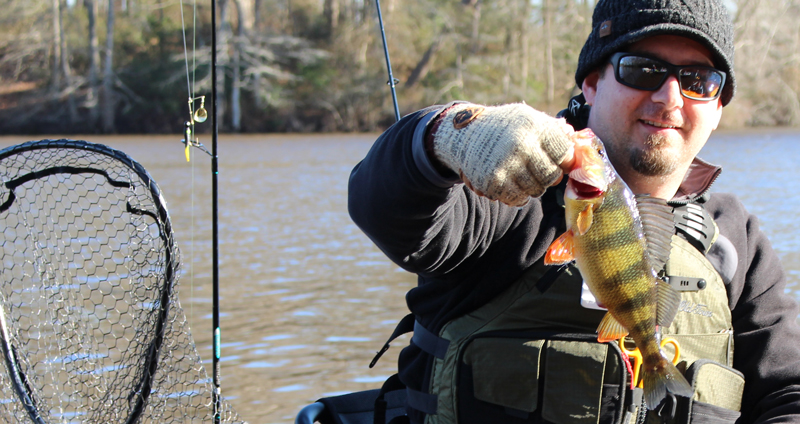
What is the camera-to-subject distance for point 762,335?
270 cm

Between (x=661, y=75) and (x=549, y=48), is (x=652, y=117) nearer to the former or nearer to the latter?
(x=661, y=75)

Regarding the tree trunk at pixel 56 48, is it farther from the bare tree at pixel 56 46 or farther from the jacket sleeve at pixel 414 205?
the jacket sleeve at pixel 414 205

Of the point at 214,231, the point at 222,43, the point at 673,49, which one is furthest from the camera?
the point at 222,43

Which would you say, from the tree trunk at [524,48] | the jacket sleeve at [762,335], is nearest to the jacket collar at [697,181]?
the jacket sleeve at [762,335]

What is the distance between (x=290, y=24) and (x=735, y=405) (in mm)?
39488

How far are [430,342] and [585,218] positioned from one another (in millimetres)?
811

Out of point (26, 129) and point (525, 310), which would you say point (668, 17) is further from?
point (26, 129)

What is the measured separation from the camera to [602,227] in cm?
186

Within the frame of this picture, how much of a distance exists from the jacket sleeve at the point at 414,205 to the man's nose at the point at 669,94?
2.33 ft

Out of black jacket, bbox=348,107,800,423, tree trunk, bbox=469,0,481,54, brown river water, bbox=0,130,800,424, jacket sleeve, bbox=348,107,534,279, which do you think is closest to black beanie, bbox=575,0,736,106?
black jacket, bbox=348,107,800,423

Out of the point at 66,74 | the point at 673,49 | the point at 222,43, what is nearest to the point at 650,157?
the point at 673,49

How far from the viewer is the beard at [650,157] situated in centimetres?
253

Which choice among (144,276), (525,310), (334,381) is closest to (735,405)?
(525,310)

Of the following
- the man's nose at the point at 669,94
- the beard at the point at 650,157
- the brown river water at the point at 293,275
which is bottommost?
the brown river water at the point at 293,275
